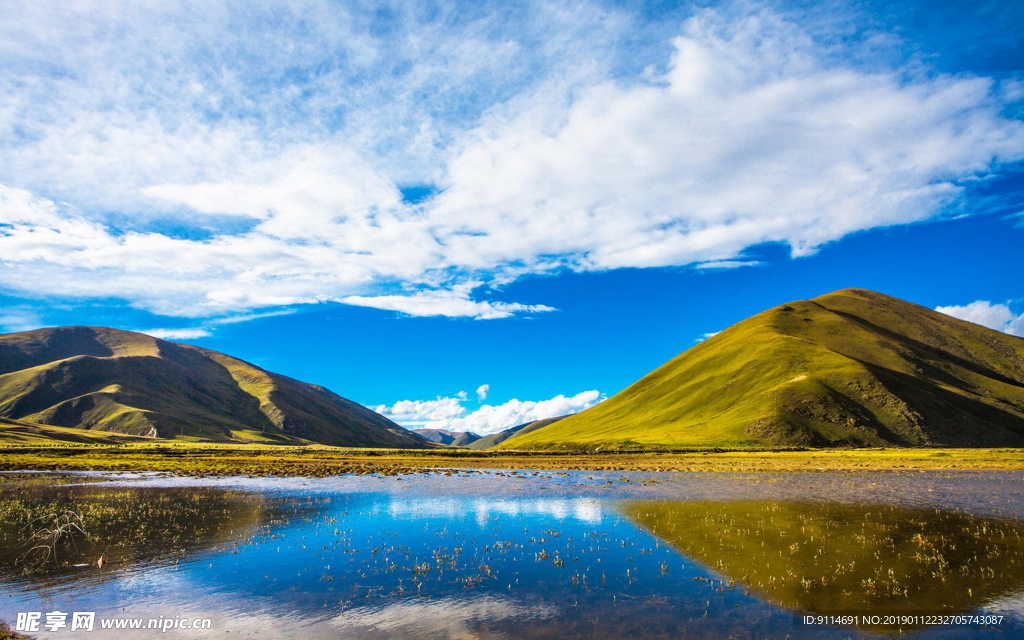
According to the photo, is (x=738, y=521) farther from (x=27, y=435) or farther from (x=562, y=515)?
(x=27, y=435)

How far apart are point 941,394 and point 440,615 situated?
224 metres

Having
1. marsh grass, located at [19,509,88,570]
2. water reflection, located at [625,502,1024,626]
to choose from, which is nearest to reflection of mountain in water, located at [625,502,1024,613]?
water reflection, located at [625,502,1024,626]

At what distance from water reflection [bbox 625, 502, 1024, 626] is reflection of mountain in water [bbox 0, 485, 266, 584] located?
2869 centimetres

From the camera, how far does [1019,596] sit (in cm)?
1991

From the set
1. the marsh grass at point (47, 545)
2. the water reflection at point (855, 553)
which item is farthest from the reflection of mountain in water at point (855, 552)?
the marsh grass at point (47, 545)

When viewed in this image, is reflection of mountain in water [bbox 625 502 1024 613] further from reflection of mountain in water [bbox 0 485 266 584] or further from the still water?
reflection of mountain in water [bbox 0 485 266 584]

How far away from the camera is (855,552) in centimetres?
2645

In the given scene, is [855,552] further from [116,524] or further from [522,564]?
[116,524]

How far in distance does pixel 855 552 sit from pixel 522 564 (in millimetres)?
17451

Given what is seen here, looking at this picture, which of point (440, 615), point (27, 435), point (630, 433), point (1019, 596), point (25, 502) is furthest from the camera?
point (630, 433)

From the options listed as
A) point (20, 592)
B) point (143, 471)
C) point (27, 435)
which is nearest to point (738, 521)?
point (20, 592)

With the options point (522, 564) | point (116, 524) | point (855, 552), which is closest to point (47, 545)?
point (116, 524)

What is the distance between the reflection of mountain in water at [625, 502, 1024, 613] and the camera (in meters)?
20.0

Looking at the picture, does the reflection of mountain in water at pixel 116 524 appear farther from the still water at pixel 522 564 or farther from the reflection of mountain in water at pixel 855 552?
the reflection of mountain in water at pixel 855 552
